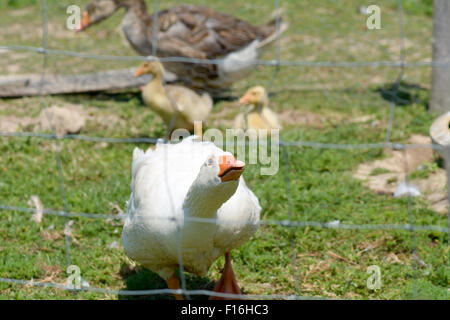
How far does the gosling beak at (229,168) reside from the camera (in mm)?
2492

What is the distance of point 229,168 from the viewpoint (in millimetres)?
2504

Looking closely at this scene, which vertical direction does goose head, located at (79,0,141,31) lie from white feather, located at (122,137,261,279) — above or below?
above

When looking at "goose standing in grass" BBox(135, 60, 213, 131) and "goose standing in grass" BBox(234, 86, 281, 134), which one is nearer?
"goose standing in grass" BBox(135, 60, 213, 131)

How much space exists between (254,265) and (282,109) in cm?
300

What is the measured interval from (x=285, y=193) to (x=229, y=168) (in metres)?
1.94

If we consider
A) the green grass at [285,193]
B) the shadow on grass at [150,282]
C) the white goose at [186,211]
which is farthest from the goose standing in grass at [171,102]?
the white goose at [186,211]

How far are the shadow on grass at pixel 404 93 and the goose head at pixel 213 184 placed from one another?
3953 mm

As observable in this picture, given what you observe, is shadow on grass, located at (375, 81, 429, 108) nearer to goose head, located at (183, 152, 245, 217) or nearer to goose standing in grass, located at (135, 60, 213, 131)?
goose standing in grass, located at (135, 60, 213, 131)

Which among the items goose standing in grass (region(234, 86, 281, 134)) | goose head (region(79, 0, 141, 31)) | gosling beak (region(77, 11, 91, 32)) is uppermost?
goose head (region(79, 0, 141, 31))

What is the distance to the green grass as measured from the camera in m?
3.51

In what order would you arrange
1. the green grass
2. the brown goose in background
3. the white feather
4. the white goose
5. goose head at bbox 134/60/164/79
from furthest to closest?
the brown goose in background, goose head at bbox 134/60/164/79, the green grass, the white feather, the white goose

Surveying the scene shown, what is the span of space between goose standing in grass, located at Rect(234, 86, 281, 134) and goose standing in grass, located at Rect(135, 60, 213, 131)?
382 mm

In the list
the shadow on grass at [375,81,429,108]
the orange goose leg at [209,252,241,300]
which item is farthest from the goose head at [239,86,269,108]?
the orange goose leg at [209,252,241,300]

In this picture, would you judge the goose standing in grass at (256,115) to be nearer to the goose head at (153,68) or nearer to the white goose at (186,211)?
the goose head at (153,68)
